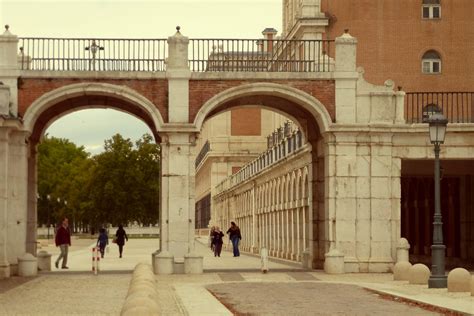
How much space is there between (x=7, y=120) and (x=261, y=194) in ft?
95.1

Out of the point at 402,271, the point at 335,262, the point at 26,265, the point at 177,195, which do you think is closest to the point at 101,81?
the point at 177,195

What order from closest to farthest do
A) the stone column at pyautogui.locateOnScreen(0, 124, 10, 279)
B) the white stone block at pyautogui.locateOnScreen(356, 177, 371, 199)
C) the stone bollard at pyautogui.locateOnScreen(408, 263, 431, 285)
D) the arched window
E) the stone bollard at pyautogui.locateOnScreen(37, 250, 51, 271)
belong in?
the stone bollard at pyautogui.locateOnScreen(408, 263, 431, 285), the stone column at pyautogui.locateOnScreen(0, 124, 10, 279), the white stone block at pyautogui.locateOnScreen(356, 177, 371, 199), the stone bollard at pyautogui.locateOnScreen(37, 250, 51, 271), the arched window

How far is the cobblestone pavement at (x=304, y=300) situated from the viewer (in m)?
20.8

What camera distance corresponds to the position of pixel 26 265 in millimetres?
34094

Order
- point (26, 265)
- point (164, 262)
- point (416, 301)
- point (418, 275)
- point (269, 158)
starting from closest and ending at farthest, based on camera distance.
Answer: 1. point (416, 301)
2. point (418, 275)
3. point (26, 265)
4. point (164, 262)
5. point (269, 158)

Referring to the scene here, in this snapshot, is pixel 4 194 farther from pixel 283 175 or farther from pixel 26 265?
pixel 283 175

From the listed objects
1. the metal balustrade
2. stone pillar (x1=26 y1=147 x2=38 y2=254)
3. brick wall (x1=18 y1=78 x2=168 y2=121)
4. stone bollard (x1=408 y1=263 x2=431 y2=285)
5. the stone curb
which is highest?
brick wall (x1=18 y1=78 x2=168 y2=121)

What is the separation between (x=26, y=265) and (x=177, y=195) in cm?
506

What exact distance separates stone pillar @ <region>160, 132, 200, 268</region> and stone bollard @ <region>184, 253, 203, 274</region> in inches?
10.7

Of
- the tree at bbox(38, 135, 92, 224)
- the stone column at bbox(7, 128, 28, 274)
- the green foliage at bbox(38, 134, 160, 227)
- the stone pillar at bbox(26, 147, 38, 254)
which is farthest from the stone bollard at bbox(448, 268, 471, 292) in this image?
the tree at bbox(38, 135, 92, 224)

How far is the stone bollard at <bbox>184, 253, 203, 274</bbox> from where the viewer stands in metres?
34.5

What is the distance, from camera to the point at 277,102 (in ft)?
124

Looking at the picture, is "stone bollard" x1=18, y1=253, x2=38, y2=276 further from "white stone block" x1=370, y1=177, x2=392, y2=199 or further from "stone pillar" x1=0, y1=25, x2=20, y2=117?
"white stone block" x1=370, y1=177, x2=392, y2=199

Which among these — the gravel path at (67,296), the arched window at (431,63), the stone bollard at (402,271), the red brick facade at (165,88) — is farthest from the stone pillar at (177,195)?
the arched window at (431,63)
